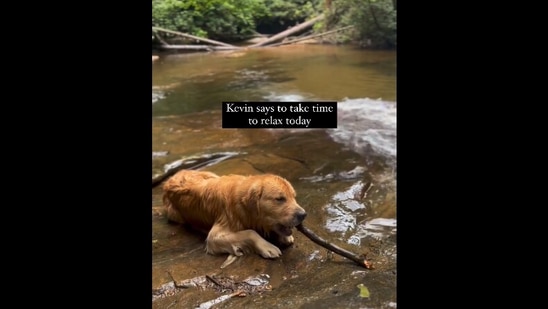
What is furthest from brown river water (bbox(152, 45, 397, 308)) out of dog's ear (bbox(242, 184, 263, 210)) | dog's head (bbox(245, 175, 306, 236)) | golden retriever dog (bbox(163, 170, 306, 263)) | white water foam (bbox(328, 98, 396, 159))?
dog's ear (bbox(242, 184, 263, 210))

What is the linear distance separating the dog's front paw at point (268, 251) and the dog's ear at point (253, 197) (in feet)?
1.37

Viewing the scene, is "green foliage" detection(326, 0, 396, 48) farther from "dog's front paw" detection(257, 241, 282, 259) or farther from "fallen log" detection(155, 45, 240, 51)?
"dog's front paw" detection(257, 241, 282, 259)

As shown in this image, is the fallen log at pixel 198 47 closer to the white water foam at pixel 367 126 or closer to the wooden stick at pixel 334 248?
the white water foam at pixel 367 126

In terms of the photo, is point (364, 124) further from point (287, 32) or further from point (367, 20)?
point (367, 20)

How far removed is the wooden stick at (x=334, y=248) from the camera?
4.40m

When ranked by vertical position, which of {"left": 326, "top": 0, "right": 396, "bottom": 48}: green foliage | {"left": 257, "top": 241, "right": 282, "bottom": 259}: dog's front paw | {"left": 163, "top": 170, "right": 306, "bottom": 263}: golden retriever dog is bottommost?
{"left": 257, "top": 241, "right": 282, "bottom": 259}: dog's front paw

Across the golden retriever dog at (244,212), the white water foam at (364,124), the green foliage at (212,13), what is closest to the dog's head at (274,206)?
the golden retriever dog at (244,212)

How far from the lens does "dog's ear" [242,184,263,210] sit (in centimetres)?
468

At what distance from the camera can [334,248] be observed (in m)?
4.55

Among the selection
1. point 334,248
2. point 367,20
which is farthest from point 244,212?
point 367,20

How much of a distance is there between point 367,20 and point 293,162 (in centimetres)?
876

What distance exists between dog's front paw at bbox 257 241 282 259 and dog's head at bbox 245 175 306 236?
7.8 inches

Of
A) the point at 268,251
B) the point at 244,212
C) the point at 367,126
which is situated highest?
the point at 367,126
